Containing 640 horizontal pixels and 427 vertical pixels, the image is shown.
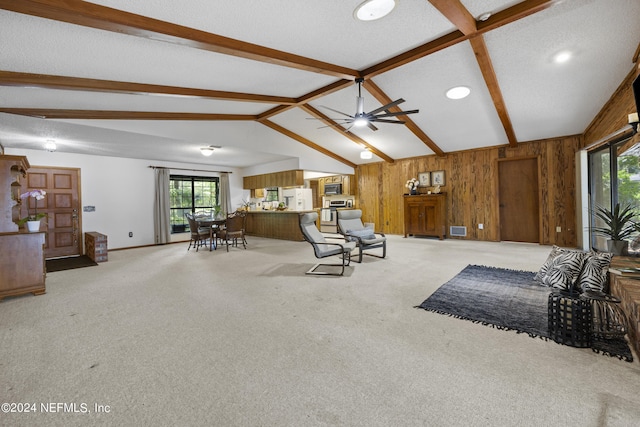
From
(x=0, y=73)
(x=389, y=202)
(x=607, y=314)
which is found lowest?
(x=607, y=314)

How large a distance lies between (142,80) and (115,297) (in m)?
2.65

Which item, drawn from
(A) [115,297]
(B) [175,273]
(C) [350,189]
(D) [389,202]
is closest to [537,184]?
(D) [389,202]

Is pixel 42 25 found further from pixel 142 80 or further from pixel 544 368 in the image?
pixel 544 368

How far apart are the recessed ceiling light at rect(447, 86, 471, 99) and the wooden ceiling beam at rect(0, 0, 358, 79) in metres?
2.80

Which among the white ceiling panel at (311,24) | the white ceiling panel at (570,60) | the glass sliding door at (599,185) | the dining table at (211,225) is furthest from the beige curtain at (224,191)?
the glass sliding door at (599,185)

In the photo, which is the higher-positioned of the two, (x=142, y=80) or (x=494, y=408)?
(x=142, y=80)

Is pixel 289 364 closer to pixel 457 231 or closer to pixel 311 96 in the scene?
pixel 311 96

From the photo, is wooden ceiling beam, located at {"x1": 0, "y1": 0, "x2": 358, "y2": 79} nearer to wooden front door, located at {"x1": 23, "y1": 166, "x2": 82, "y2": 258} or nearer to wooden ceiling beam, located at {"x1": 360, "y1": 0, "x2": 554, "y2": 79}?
wooden ceiling beam, located at {"x1": 360, "y1": 0, "x2": 554, "y2": 79}

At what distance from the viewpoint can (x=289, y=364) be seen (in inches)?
72.3

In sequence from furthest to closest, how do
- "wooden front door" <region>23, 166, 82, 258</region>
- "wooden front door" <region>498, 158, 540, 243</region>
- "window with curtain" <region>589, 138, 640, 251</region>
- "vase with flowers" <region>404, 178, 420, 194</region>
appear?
"vase with flowers" <region>404, 178, 420, 194</region>
"wooden front door" <region>498, 158, 540, 243</region>
"wooden front door" <region>23, 166, 82, 258</region>
"window with curtain" <region>589, 138, 640, 251</region>

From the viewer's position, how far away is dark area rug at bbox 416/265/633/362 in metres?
2.19

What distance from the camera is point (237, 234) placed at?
6855 millimetres

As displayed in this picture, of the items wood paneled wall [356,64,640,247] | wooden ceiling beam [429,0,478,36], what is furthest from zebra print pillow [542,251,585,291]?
wooden ceiling beam [429,0,478,36]

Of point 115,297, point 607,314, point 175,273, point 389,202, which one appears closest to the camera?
point 607,314
